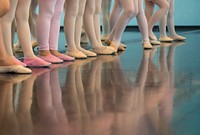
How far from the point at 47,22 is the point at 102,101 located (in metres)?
1.22

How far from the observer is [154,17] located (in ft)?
15.0

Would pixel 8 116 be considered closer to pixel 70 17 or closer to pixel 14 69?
pixel 14 69

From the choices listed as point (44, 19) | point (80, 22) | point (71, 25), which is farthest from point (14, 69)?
point (80, 22)

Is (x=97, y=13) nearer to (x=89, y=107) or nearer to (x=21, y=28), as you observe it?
(x=21, y=28)

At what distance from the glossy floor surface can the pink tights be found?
20 cm

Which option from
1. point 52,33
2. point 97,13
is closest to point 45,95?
point 52,33

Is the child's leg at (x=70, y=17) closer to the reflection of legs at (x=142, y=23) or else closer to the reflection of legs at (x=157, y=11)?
the reflection of legs at (x=142, y=23)

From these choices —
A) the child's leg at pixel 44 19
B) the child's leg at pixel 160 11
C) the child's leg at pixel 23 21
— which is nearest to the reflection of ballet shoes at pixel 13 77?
the child's leg at pixel 23 21

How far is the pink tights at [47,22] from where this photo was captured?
269 cm

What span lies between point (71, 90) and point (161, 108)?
485mm

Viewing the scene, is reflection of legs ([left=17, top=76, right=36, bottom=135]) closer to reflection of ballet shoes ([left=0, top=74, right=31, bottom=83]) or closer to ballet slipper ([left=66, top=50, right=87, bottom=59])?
reflection of ballet shoes ([left=0, top=74, right=31, bottom=83])

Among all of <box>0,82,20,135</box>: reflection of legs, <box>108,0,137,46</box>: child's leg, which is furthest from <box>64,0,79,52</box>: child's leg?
<box>0,82,20,135</box>: reflection of legs

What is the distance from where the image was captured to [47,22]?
2.71m

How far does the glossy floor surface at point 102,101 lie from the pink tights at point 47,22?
20cm
